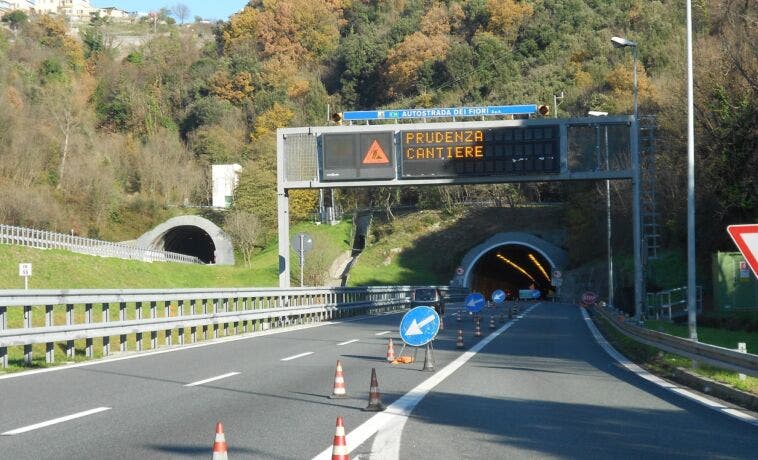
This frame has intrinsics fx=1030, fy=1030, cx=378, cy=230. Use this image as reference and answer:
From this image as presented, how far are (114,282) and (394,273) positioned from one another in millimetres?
29162

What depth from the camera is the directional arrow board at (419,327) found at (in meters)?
16.0

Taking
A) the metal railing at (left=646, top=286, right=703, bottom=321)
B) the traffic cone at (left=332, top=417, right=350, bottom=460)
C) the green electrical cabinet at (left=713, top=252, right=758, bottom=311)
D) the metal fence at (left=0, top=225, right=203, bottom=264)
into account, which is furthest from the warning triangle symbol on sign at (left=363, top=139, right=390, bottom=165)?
the traffic cone at (left=332, top=417, right=350, bottom=460)

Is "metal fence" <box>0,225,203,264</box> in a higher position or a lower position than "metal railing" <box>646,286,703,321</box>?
higher

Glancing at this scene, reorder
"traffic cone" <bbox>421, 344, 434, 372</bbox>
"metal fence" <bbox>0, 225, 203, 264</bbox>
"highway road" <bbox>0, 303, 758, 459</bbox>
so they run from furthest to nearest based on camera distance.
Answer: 1. "metal fence" <bbox>0, 225, 203, 264</bbox>
2. "traffic cone" <bbox>421, 344, 434, 372</bbox>
3. "highway road" <bbox>0, 303, 758, 459</bbox>

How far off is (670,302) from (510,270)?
5723 centimetres

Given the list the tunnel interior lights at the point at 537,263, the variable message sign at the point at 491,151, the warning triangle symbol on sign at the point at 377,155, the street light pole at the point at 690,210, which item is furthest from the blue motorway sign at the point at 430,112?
the tunnel interior lights at the point at 537,263

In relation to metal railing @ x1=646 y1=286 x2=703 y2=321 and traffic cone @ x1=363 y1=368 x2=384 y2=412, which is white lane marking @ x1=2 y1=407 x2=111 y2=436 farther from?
metal railing @ x1=646 y1=286 x2=703 y2=321

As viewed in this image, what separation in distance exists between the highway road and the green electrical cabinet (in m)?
18.5

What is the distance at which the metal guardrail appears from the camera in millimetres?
15602

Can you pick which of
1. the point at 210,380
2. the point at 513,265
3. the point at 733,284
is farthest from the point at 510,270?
the point at 210,380

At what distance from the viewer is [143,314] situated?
28.2m

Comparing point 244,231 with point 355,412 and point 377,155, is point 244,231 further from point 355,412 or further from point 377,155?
point 355,412

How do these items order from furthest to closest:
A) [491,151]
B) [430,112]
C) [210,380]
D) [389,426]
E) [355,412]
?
[430,112], [491,151], [210,380], [355,412], [389,426]

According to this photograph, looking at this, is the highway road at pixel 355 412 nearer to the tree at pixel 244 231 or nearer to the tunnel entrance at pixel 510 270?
the tree at pixel 244 231
